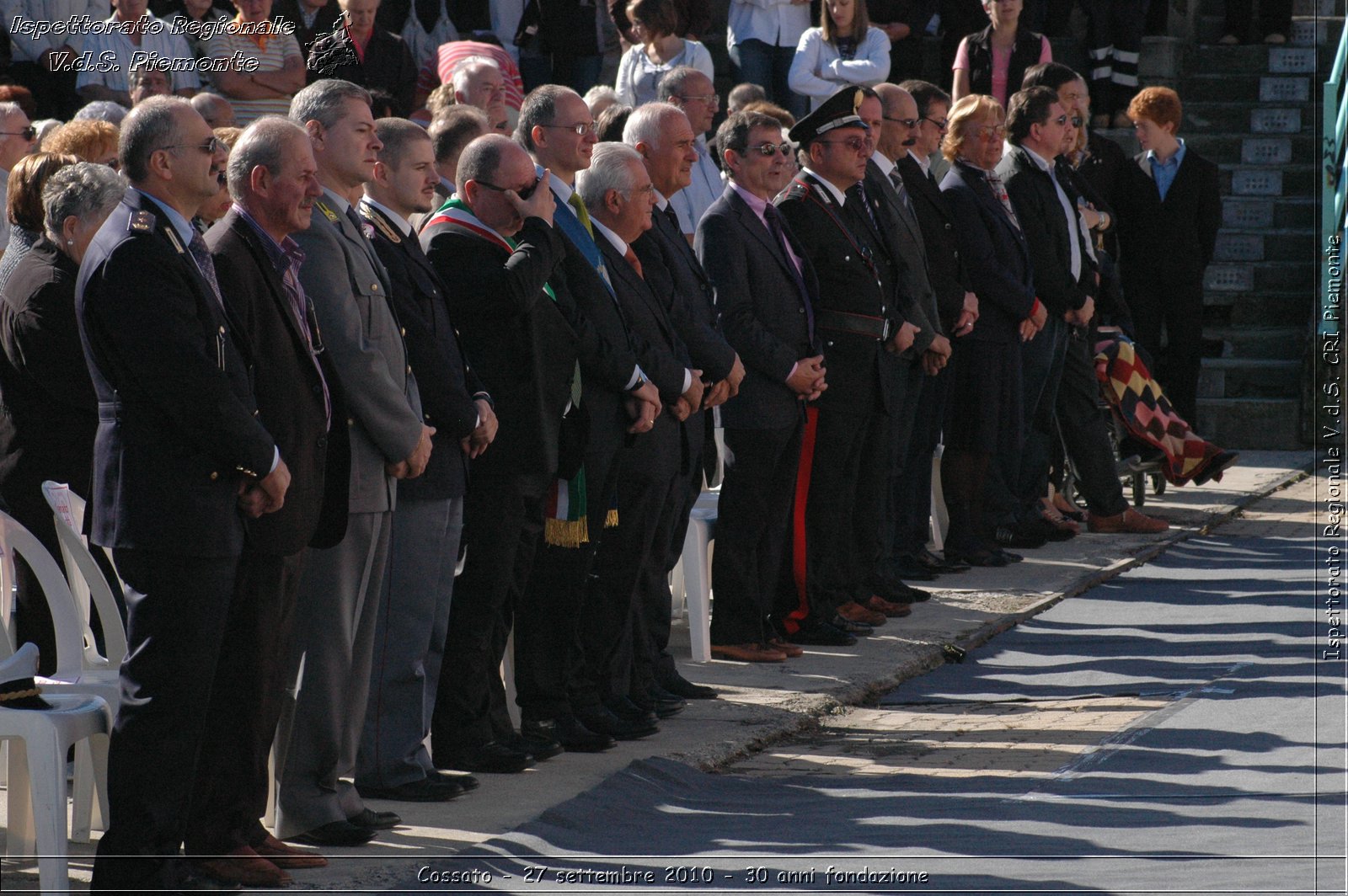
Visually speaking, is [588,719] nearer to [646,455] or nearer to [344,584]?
[646,455]

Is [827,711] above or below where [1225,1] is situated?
below

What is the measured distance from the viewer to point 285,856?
5.08 m

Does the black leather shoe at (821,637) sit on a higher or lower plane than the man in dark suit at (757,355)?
lower

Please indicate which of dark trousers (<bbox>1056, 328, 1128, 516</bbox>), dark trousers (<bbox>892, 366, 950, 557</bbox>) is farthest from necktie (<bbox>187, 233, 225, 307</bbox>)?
dark trousers (<bbox>1056, 328, 1128, 516</bbox>)

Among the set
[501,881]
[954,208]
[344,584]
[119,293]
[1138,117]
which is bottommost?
[501,881]

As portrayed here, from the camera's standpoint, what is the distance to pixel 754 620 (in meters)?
8.09

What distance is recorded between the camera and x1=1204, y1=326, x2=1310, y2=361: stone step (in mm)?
14617

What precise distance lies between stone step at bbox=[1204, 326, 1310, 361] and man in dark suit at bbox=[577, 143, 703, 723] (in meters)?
8.75

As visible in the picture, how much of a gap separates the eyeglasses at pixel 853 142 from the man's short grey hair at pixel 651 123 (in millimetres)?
1268

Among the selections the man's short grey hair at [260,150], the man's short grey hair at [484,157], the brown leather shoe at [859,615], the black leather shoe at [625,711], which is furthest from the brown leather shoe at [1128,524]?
the man's short grey hair at [260,150]

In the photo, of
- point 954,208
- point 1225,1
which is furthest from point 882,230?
point 1225,1

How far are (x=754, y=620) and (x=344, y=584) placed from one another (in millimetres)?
3019

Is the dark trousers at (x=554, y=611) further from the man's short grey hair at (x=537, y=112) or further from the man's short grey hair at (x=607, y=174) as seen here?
the man's short grey hair at (x=537, y=112)

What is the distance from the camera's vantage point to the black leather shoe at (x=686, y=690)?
7.29m
